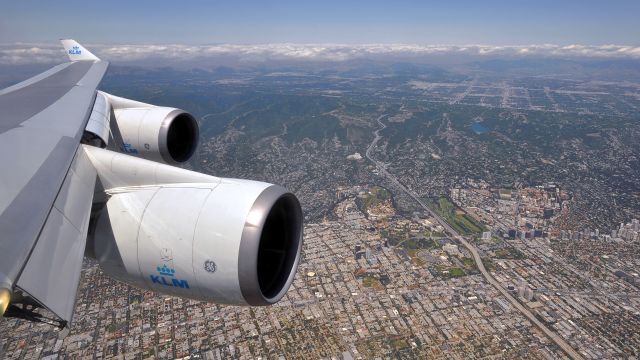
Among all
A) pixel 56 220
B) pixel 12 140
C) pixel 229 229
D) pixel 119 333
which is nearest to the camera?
pixel 56 220

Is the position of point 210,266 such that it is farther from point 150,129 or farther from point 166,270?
point 150,129

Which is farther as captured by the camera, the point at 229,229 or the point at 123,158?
the point at 123,158

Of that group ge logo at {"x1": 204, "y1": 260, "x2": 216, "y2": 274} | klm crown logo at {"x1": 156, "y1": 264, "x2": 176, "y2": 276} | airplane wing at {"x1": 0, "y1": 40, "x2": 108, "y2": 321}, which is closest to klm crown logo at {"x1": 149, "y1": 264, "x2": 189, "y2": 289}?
klm crown logo at {"x1": 156, "y1": 264, "x2": 176, "y2": 276}

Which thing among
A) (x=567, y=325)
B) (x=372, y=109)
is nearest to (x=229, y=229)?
(x=567, y=325)

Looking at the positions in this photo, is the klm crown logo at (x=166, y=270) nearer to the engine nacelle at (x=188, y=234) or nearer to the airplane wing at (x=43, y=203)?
the engine nacelle at (x=188, y=234)

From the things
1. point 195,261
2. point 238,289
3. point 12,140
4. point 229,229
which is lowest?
point 238,289

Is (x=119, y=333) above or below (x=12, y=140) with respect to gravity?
below

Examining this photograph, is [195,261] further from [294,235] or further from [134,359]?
[134,359]

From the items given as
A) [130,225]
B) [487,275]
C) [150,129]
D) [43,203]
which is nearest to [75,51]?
[150,129]
